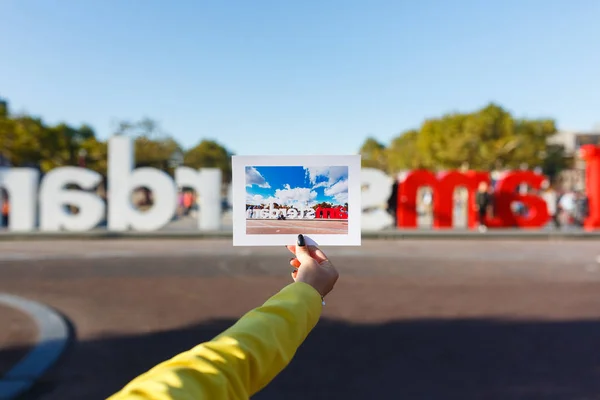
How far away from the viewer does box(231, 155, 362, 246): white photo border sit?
1.61 metres

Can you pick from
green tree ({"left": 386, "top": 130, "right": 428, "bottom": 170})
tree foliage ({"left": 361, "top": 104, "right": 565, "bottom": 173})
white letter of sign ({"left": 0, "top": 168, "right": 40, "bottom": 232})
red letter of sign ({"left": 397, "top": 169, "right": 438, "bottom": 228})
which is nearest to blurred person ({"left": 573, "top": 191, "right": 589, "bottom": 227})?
red letter of sign ({"left": 397, "top": 169, "right": 438, "bottom": 228})

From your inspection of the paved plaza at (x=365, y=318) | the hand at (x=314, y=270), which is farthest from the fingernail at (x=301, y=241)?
the paved plaza at (x=365, y=318)

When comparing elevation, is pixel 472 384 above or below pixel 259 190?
below

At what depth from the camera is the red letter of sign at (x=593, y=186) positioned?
61.1 feet

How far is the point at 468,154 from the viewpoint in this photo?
43156 millimetres

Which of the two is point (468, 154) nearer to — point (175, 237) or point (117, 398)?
point (175, 237)

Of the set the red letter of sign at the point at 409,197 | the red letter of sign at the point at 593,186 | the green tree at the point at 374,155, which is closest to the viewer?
the red letter of sign at the point at 409,197

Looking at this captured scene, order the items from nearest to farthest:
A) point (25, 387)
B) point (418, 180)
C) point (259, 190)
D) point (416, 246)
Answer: point (259, 190)
point (25, 387)
point (416, 246)
point (418, 180)

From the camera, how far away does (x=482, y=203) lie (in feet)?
58.2

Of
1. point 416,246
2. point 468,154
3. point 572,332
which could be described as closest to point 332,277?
point 572,332

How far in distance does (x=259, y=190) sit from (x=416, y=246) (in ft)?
43.2

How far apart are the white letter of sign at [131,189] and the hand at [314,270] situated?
15423 mm

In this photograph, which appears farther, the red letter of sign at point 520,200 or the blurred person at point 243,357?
the red letter of sign at point 520,200

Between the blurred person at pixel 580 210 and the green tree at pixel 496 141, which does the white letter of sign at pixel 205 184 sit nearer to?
the blurred person at pixel 580 210
